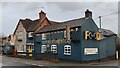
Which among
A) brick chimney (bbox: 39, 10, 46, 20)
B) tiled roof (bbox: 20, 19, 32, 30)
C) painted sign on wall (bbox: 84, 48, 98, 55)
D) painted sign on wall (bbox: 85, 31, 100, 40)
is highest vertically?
brick chimney (bbox: 39, 10, 46, 20)

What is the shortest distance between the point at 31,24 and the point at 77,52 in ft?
66.4

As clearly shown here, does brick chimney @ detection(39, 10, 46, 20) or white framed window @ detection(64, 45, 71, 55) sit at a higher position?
brick chimney @ detection(39, 10, 46, 20)

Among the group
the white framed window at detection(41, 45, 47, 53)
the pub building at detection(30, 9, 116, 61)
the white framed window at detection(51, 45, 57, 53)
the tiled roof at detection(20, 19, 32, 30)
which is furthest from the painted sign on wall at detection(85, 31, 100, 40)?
the tiled roof at detection(20, 19, 32, 30)

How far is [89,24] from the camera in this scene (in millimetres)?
33344

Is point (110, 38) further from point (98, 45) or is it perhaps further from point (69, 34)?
point (69, 34)

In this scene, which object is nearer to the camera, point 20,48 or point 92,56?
point 92,56

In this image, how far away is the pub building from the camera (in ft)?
105

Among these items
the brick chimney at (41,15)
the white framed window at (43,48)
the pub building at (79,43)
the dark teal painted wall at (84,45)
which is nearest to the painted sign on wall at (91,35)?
the pub building at (79,43)

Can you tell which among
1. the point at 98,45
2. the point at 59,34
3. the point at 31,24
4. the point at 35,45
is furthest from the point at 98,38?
the point at 31,24

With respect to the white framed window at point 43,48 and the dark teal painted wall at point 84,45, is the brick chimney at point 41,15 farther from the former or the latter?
the dark teal painted wall at point 84,45

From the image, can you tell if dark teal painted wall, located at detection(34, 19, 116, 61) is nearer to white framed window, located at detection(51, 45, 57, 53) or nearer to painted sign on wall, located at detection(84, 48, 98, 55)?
painted sign on wall, located at detection(84, 48, 98, 55)

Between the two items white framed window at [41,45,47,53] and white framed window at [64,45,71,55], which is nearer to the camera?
white framed window at [64,45,71,55]

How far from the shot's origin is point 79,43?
31812 millimetres

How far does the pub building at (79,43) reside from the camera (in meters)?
31.9
